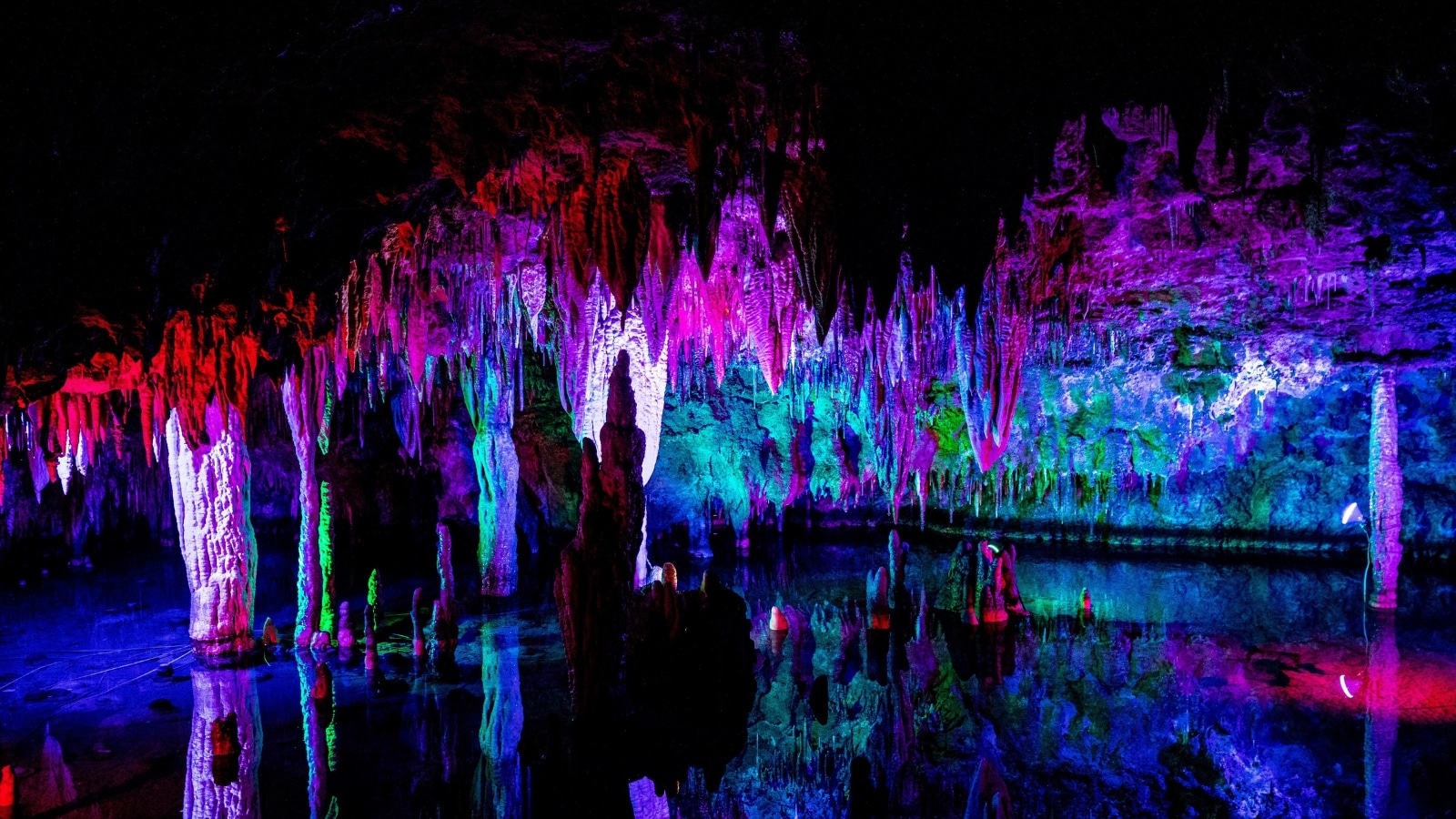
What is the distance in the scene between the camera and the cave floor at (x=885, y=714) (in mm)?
5012

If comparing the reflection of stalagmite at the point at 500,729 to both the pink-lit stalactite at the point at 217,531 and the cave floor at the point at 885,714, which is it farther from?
the pink-lit stalactite at the point at 217,531

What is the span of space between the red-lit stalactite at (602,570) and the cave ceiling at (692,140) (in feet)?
6.00

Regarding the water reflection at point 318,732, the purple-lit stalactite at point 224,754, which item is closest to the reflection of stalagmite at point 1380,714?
the water reflection at point 318,732

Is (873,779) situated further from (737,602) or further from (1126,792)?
(737,602)

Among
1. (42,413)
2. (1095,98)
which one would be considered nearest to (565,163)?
(1095,98)

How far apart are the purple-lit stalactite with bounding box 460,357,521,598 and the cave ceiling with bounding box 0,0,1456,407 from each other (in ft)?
14.7

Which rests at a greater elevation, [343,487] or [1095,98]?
[1095,98]

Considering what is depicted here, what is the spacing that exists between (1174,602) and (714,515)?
1313 centimetres

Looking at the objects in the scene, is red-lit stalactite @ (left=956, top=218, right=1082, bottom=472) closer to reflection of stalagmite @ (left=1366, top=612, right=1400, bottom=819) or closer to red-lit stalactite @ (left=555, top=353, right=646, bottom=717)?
reflection of stalagmite @ (left=1366, top=612, right=1400, bottom=819)

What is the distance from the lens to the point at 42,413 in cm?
784

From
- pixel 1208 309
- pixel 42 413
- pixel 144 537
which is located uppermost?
pixel 1208 309

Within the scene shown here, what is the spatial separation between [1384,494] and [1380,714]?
5.71m

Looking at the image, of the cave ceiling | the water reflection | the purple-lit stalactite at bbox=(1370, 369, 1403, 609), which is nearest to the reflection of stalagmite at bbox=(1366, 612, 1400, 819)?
the purple-lit stalactite at bbox=(1370, 369, 1403, 609)

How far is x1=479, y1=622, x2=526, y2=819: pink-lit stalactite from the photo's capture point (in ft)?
16.2
